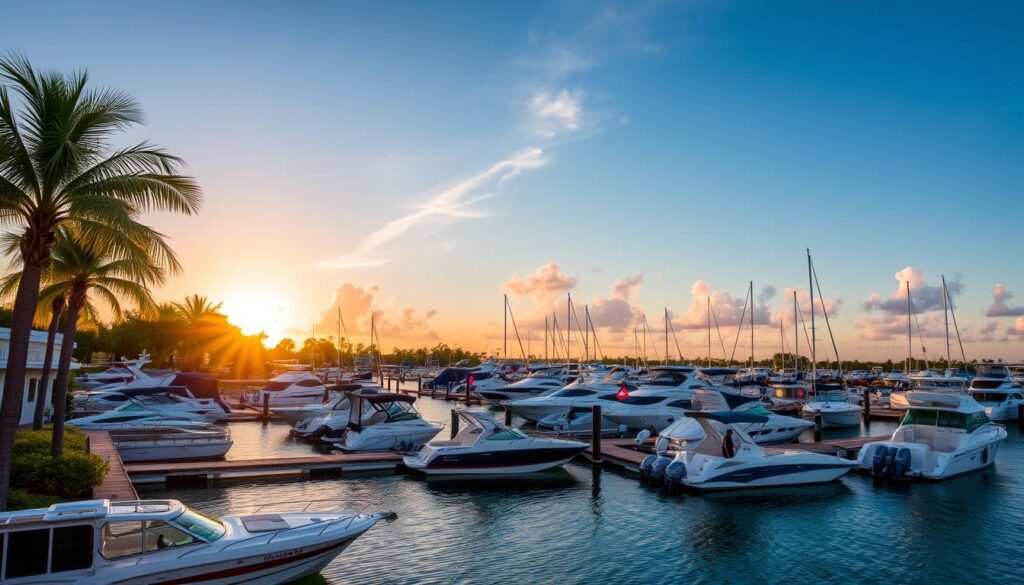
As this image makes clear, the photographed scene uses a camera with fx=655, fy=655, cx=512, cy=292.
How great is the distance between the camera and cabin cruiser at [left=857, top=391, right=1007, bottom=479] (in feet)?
79.0

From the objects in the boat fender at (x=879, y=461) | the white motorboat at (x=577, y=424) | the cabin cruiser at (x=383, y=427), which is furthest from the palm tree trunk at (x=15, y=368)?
the boat fender at (x=879, y=461)

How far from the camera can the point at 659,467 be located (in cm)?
2366

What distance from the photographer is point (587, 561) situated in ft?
51.9

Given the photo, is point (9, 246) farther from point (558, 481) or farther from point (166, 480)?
point (558, 481)

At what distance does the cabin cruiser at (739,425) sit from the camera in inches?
1033

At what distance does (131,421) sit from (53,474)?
1825cm

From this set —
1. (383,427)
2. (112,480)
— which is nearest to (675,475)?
(383,427)

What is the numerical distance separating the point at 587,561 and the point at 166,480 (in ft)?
51.5

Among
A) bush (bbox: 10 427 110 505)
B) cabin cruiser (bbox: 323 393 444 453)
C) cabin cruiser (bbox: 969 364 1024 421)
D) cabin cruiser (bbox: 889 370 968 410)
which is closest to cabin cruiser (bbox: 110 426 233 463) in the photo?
cabin cruiser (bbox: 323 393 444 453)

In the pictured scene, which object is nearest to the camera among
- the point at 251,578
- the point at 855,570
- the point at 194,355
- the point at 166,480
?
the point at 251,578

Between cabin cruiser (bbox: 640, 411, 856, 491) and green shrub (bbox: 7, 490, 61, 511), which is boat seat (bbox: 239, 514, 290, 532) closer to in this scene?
green shrub (bbox: 7, 490, 61, 511)

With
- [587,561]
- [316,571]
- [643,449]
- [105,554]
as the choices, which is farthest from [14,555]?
[643,449]

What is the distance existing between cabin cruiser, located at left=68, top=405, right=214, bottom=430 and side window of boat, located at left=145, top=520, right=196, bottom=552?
22397 mm

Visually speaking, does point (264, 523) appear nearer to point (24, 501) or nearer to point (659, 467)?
point (24, 501)
